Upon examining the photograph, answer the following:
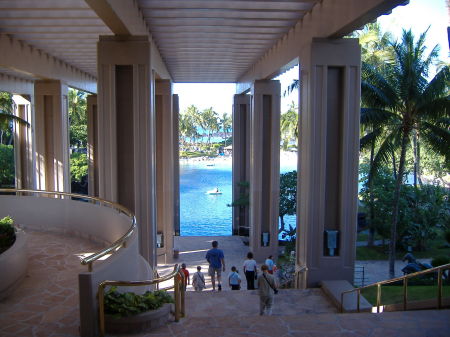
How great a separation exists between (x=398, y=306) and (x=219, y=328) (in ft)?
12.7

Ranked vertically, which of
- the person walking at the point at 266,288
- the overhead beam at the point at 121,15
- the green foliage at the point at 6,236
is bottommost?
the person walking at the point at 266,288

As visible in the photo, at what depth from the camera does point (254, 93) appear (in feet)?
62.6

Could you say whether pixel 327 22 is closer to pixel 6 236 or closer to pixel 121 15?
pixel 121 15

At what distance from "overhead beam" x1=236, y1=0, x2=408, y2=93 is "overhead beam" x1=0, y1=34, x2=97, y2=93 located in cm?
850

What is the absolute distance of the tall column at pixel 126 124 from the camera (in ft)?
35.1

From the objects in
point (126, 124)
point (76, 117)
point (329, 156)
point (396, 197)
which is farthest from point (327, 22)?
point (76, 117)

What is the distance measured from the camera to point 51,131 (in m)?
20.1

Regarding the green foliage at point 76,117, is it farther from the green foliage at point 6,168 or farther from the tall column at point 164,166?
the tall column at point 164,166

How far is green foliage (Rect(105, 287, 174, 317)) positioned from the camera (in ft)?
18.5

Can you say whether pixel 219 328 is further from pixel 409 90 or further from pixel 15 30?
pixel 409 90

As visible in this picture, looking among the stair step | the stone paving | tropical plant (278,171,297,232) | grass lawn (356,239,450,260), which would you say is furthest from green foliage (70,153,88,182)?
the stair step

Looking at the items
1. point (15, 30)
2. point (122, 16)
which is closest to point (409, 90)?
point (122, 16)

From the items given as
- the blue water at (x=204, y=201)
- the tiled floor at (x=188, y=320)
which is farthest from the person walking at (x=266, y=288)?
the blue water at (x=204, y=201)

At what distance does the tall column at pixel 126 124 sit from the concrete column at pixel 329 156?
12.6 feet
